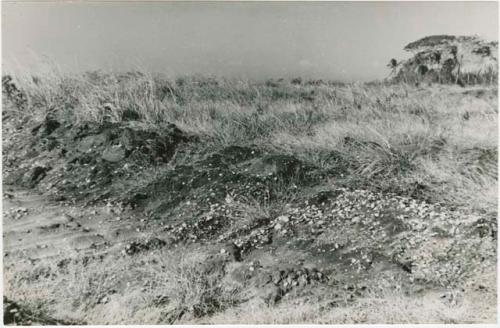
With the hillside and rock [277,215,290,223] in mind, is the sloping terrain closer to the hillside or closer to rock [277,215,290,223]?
rock [277,215,290,223]

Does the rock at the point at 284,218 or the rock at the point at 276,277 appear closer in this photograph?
the rock at the point at 276,277

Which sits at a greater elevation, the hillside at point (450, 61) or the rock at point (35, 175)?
the hillside at point (450, 61)

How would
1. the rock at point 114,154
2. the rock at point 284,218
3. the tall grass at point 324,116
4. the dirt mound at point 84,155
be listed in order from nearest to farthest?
the rock at point 284,218 → the tall grass at point 324,116 → the dirt mound at point 84,155 → the rock at point 114,154

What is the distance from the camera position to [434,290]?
287cm

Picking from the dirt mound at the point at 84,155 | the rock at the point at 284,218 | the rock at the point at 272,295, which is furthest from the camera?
the dirt mound at the point at 84,155

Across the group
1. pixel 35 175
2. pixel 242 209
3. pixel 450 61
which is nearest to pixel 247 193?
pixel 242 209

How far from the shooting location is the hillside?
16.0 ft

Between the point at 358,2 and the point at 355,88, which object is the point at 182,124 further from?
the point at 355,88

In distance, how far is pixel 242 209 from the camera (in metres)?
3.49

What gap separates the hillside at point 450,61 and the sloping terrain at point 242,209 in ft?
1.58

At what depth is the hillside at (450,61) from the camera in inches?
192

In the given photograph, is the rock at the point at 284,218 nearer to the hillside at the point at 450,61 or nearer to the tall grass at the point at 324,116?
the tall grass at the point at 324,116

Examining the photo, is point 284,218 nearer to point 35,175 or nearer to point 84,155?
point 84,155

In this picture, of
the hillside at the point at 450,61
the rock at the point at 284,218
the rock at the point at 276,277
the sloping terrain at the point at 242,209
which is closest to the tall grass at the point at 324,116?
the sloping terrain at the point at 242,209
